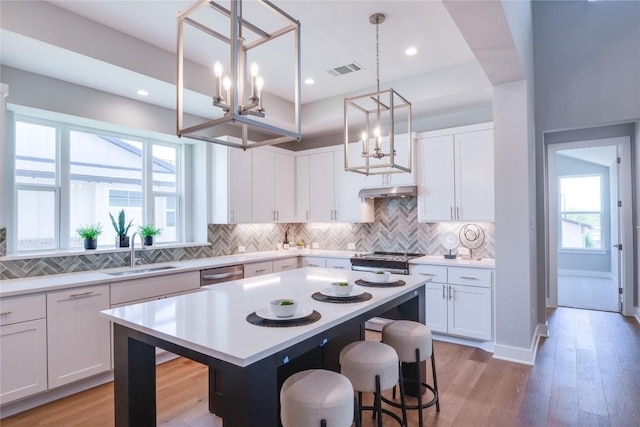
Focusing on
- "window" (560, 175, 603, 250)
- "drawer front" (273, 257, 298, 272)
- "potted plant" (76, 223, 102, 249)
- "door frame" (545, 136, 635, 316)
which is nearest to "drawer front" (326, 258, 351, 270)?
"drawer front" (273, 257, 298, 272)

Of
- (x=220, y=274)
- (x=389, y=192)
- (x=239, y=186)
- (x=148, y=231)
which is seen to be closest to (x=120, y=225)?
(x=148, y=231)

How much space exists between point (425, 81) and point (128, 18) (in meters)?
2.90

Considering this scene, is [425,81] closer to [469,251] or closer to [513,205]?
[513,205]

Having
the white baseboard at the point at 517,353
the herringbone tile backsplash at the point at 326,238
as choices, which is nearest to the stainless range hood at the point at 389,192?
the herringbone tile backsplash at the point at 326,238

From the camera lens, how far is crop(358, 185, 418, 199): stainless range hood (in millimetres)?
4352

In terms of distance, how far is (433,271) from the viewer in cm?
396

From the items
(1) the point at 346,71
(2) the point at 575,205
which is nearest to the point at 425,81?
(1) the point at 346,71

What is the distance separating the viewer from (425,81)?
394 centimetres

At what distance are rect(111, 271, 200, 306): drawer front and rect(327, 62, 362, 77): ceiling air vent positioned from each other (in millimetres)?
2576

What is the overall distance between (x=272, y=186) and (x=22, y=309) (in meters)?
3.12

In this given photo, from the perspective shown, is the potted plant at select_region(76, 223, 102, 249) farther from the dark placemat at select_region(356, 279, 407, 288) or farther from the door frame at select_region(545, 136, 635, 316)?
the door frame at select_region(545, 136, 635, 316)

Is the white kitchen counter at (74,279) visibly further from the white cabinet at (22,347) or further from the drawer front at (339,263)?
the drawer front at (339,263)

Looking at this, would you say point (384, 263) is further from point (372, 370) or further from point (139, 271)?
point (139, 271)

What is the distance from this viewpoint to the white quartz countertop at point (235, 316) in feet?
4.49
